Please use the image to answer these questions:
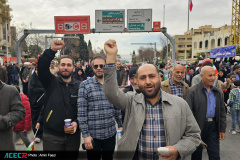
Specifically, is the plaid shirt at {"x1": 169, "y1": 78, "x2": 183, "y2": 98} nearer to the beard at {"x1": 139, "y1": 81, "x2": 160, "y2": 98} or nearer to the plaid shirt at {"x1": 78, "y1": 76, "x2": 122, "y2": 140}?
the plaid shirt at {"x1": 78, "y1": 76, "x2": 122, "y2": 140}

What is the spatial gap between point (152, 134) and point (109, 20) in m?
16.7

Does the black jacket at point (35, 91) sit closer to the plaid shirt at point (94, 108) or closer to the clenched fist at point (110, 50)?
the plaid shirt at point (94, 108)

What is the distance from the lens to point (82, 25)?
674 inches

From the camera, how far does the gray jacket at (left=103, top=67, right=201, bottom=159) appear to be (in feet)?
5.81

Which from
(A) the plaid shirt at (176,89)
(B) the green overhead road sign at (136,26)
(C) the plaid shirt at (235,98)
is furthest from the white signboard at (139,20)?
(A) the plaid shirt at (176,89)

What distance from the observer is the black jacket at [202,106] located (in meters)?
3.35

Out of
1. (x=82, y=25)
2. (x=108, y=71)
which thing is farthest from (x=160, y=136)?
(x=82, y=25)

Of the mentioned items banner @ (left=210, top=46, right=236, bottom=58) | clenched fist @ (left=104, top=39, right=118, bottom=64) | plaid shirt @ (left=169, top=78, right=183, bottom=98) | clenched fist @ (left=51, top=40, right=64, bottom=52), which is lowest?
plaid shirt @ (left=169, top=78, right=183, bottom=98)

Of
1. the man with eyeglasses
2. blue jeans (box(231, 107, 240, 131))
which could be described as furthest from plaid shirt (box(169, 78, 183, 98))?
blue jeans (box(231, 107, 240, 131))

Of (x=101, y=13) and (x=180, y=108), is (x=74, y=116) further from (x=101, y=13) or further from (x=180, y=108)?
(x=101, y=13)

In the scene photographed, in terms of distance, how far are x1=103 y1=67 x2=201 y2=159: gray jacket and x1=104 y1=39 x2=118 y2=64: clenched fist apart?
9 cm

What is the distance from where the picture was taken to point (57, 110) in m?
2.78

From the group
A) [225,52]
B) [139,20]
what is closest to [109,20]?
[139,20]

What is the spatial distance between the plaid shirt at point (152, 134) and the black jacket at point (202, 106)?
177cm
